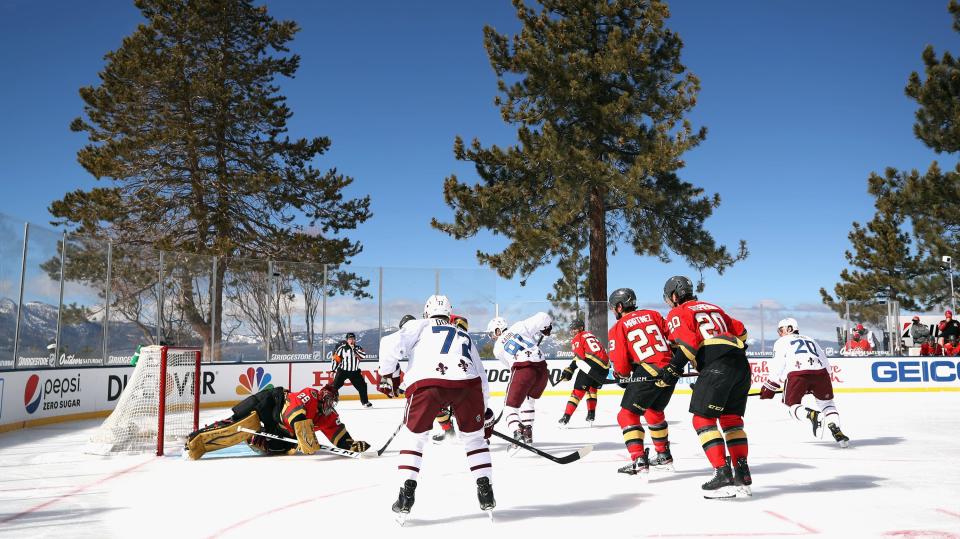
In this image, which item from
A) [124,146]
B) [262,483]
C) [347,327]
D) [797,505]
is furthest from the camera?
[124,146]

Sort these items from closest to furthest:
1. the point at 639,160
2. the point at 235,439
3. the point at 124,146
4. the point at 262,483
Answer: the point at 262,483
the point at 235,439
the point at 639,160
the point at 124,146

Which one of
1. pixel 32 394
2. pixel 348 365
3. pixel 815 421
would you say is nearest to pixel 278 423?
pixel 32 394

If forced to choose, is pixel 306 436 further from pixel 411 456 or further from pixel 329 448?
pixel 411 456

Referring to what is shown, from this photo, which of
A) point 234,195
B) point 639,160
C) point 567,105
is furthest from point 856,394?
point 234,195

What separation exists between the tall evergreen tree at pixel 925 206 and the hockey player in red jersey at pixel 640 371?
1414cm

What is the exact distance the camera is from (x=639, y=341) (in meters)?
6.10

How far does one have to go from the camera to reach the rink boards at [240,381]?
34.1 feet

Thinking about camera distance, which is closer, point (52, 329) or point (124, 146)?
point (52, 329)

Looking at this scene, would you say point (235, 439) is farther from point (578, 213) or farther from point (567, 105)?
point (567, 105)

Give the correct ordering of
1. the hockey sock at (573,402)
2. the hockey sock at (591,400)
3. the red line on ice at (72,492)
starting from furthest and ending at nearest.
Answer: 1. the hockey sock at (591,400)
2. the hockey sock at (573,402)
3. the red line on ice at (72,492)

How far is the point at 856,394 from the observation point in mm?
17453

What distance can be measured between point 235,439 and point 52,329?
573 centimetres

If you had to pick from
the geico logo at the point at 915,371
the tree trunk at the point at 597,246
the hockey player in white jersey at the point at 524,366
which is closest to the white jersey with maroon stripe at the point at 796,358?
the hockey player in white jersey at the point at 524,366

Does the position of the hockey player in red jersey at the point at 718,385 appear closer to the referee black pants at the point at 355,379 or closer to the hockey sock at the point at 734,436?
the hockey sock at the point at 734,436
